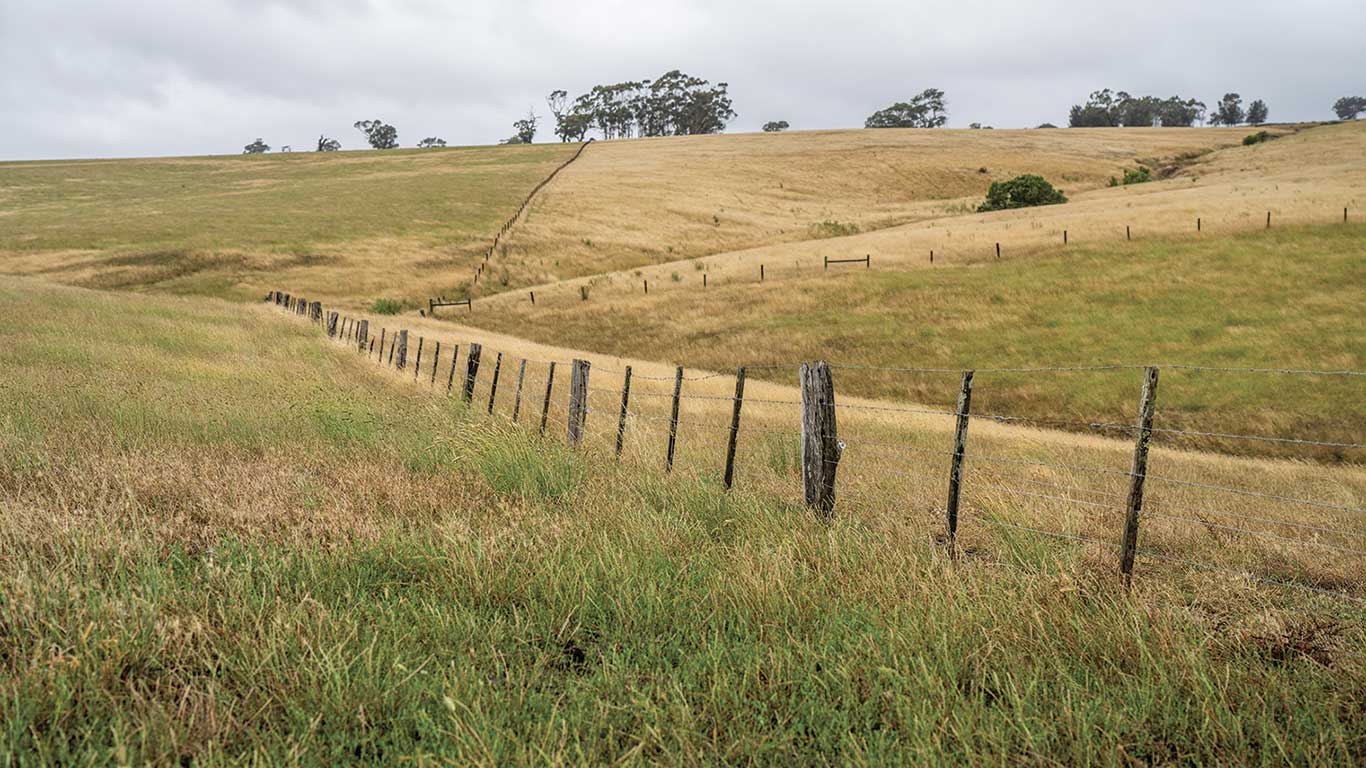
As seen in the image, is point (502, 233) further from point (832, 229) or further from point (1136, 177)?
point (1136, 177)

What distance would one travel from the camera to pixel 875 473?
990 cm

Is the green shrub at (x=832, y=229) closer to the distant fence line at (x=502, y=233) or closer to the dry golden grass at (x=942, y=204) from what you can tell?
the dry golden grass at (x=942, y=204)

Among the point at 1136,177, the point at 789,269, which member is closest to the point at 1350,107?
the point at 1136,177

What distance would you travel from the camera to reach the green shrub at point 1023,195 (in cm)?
6550

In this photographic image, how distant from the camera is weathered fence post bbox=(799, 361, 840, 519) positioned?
697 centimetres

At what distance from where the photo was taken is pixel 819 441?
7.04 meters

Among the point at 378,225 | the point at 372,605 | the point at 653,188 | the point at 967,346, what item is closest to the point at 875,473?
the point at 372,605

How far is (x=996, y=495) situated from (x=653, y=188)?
245ft

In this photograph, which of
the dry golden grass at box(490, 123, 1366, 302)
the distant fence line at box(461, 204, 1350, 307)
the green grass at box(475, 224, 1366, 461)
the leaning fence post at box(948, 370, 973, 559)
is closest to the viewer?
the leaning fence post at box(948, 370, 973, 559)

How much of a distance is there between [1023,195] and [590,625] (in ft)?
227

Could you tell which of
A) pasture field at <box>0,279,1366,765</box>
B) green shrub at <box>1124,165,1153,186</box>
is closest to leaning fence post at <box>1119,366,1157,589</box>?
pasture field at <box>0,279,1366,765</box>

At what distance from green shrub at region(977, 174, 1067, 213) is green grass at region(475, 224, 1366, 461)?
3028cm

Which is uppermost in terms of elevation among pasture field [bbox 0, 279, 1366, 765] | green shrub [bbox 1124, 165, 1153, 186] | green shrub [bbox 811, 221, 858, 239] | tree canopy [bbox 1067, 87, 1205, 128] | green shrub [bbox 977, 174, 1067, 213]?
tree canopy [bbox 1067, 87, 1205, 128]

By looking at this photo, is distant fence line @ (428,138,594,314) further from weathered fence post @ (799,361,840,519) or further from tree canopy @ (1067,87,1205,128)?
tree canopy @ (1067,87,1205,128)
